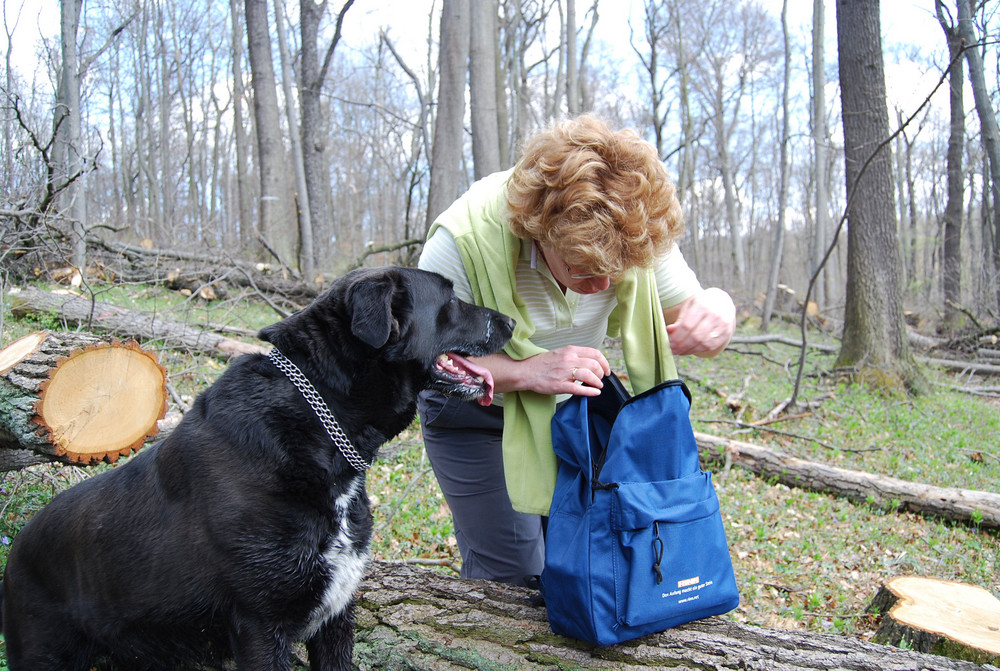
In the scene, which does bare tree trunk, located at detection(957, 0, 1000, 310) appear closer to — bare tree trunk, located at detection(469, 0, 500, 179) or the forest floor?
the forest floor

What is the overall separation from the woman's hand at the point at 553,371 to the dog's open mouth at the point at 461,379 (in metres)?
0.04

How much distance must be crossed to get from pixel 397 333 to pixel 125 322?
5601 millimetres

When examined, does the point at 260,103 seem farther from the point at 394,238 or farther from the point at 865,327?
the point at 394,238

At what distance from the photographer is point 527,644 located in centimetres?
228

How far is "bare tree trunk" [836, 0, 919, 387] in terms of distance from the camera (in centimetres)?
816

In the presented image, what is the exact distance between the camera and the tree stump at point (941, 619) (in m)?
2.56

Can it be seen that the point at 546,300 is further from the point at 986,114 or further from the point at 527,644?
the point at 986,114

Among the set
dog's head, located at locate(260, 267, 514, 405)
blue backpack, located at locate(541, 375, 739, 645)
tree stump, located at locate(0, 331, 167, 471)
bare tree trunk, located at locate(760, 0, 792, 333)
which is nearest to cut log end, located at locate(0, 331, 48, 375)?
tree stump, located at locate(0, 331, 167, 471)

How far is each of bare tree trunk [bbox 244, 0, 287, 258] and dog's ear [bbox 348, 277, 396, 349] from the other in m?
11.7

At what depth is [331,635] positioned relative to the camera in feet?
7.59

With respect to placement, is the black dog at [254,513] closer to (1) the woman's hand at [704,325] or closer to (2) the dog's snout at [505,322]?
(2) the dog's snout at [505,322]

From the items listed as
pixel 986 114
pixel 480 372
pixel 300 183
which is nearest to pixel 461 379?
pixel 480 372

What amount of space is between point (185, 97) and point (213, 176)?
3.13 meters

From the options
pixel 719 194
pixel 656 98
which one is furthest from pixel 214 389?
pixel 719 194
